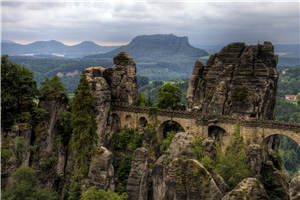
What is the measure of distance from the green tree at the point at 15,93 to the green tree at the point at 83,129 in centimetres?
639

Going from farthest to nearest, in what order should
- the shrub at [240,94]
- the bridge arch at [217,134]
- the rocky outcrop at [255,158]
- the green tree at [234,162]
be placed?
the bridge arch at [217,134]
the shrub at [240,94]
the rocky outcrop at [255,158]
the green tree at [234,162]

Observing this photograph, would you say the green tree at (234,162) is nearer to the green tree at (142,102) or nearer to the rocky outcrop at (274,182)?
the rocky outcrop at (274,182)

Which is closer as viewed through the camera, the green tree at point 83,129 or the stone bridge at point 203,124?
the stone bridge at point 203,124

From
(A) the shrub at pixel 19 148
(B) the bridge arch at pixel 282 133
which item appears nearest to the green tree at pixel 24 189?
(A) the shrub at pixel 19 148

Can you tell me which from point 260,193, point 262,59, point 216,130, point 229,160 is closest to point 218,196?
point 260,193

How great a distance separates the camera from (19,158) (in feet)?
133

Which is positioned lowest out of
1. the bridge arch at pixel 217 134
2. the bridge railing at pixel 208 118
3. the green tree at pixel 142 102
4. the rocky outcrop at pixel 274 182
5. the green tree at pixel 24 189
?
the rocky outcrop at pixel 274 182

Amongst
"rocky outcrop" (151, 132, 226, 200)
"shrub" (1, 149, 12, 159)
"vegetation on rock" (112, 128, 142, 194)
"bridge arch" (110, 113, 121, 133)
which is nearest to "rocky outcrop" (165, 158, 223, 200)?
"rocky outcrop" (151, 132, 226, 200)

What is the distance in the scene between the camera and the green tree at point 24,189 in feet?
106

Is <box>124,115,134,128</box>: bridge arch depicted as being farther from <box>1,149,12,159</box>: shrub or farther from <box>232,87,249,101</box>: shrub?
<box>1,149,12,159</box>: shrub

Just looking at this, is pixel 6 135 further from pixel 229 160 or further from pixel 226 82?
pixel 226 82

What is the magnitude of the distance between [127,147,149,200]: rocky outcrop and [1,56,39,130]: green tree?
16.8 m

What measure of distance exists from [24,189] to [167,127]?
93.1 feet

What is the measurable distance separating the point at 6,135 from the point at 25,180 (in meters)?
8.85
